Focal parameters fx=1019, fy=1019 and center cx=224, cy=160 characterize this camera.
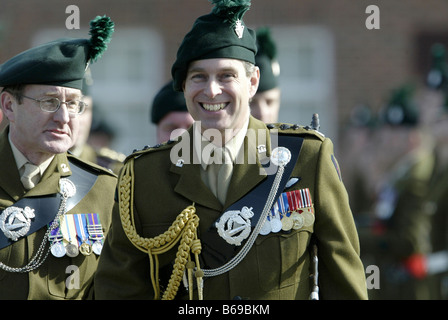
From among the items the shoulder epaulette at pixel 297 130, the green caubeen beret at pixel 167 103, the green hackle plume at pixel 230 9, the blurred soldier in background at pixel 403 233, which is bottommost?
the blurred soldier in background at pixel 403 233

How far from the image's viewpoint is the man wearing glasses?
498cm

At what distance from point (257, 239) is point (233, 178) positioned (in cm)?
30

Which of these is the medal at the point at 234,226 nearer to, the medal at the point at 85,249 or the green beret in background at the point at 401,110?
the medal at the point at 85,249

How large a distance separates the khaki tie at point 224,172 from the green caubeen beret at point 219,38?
1.26 feet

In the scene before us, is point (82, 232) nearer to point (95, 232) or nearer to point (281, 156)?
point (95, 232)

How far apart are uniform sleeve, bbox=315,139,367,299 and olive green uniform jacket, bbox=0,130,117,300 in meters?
1.26

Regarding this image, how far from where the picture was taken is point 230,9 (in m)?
4.43

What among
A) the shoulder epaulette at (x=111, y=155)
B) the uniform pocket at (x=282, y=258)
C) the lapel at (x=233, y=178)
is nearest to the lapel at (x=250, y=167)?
the lapel at (x=233, y=178)

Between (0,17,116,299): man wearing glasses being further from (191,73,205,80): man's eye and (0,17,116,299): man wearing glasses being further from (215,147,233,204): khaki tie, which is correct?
(215,147,233,204): khaki tie

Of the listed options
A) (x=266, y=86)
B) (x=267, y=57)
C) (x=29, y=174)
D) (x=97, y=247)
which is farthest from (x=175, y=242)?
(x=267, y=57)

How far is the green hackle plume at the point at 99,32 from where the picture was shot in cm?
509

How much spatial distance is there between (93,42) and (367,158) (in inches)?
326

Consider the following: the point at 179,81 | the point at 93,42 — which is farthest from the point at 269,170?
the point at 93,42

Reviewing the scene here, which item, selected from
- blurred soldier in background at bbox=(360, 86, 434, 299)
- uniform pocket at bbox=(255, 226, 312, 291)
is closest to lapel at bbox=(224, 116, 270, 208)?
uniform pocket at bbox=(255, 226, 312, 291)
